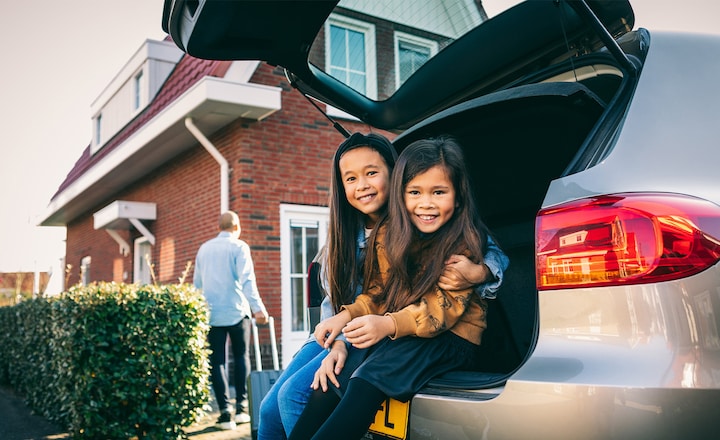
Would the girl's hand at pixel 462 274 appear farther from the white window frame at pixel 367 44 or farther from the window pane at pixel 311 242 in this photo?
the window pane at pixel 311 242

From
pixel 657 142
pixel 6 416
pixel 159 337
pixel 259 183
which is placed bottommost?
pixel 6 416

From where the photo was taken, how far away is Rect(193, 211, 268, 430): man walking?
5.46m

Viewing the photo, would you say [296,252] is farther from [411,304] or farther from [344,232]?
[411,304]

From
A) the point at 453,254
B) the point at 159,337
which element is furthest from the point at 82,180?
the point at 453,254

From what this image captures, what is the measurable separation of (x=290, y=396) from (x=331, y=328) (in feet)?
0.95

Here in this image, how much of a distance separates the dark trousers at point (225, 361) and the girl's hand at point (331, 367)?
3.58m

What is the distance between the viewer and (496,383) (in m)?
1.56

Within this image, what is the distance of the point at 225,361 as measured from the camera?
5523 mm

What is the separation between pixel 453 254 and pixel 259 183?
635 cm

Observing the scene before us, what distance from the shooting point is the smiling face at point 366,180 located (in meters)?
2.35

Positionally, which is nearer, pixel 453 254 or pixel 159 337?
pixel 453 254

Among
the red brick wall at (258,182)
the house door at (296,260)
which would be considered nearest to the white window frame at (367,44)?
the red brick wall at (258,182)

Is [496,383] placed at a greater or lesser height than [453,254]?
lesser

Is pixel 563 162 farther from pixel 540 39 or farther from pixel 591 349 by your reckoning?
pixel 591 349
